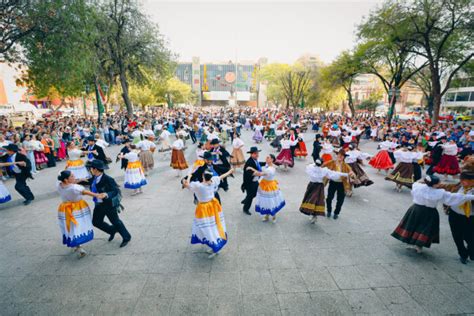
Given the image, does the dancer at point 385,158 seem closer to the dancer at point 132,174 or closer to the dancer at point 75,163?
the dancer at point 132,174

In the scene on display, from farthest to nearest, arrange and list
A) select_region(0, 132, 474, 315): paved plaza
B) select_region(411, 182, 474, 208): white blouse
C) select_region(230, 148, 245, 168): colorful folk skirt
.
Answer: select_region(230, 148, 245, 168): colorful folk skirt < select_region(411, 182, 474, 208): white blouse < select_region(0, 132, 474, 315): paved plaza

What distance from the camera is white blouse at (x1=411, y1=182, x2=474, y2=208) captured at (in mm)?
4250

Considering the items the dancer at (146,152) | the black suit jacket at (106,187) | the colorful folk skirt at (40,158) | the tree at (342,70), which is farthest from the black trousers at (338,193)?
the tree at (342,70)

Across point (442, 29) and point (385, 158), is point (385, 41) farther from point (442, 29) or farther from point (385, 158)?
point (385, 158)

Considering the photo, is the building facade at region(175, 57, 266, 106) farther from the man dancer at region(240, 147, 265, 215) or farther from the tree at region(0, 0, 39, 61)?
the man dancer at region(240, 147, 265, 215)

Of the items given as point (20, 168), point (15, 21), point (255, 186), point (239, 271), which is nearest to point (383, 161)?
point (255, 186)

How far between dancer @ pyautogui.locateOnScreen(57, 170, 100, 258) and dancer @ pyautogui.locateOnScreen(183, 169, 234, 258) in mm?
1840

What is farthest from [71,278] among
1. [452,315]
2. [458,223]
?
[458,223]

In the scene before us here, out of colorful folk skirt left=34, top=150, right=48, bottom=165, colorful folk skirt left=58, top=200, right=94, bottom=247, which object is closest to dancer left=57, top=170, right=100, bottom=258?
colorful folk skirt left=58, top=200, right=94, bottom=247

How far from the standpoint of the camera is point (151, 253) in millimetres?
4953

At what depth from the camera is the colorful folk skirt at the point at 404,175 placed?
8359 mm

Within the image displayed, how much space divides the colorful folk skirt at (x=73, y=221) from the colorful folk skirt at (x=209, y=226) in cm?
217

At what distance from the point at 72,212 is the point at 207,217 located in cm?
255

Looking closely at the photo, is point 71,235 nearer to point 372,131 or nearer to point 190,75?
point 372,131
